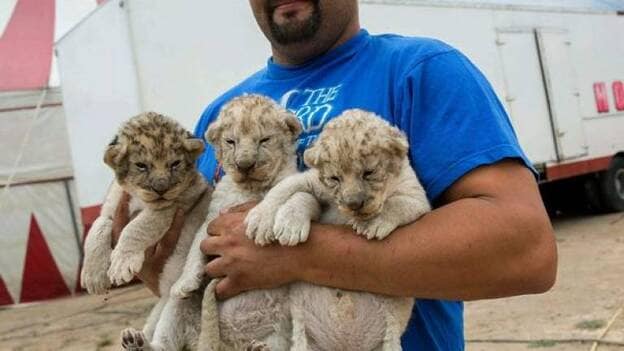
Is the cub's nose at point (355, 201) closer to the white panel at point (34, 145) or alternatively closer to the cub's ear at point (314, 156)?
the cub's ear at point (314, 156)

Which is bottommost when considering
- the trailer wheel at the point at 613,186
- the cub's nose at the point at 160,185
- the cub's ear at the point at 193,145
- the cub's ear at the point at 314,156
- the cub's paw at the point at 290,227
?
the trailer wheel at the point at 613,186

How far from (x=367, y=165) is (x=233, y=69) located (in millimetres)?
6670

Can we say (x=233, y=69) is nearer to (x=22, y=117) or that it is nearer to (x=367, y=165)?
(x=22, y=117)

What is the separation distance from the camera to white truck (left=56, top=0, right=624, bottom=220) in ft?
28.8

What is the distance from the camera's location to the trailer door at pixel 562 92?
489 inches

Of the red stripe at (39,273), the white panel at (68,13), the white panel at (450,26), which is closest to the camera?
the white panel at (450,26)

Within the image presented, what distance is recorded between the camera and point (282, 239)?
2.62m

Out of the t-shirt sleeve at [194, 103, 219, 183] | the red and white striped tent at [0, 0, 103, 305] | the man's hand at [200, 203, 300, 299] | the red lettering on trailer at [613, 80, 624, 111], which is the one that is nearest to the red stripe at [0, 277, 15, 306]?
the red and white striped tent at [0, 0, 103, 305]

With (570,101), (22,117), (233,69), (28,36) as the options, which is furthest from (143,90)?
(570,101)

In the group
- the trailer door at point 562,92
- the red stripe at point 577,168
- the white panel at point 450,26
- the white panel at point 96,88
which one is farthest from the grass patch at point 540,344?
the trailer door at point 562,92

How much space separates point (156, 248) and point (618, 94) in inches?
503

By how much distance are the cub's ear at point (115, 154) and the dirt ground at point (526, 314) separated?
10.3 feet

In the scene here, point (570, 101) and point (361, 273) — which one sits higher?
point (361, 273)

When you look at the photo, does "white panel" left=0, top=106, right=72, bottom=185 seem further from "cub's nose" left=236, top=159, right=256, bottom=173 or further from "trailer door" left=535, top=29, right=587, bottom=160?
"cub's nose" left=236, top=159, right=256, bottom=173
